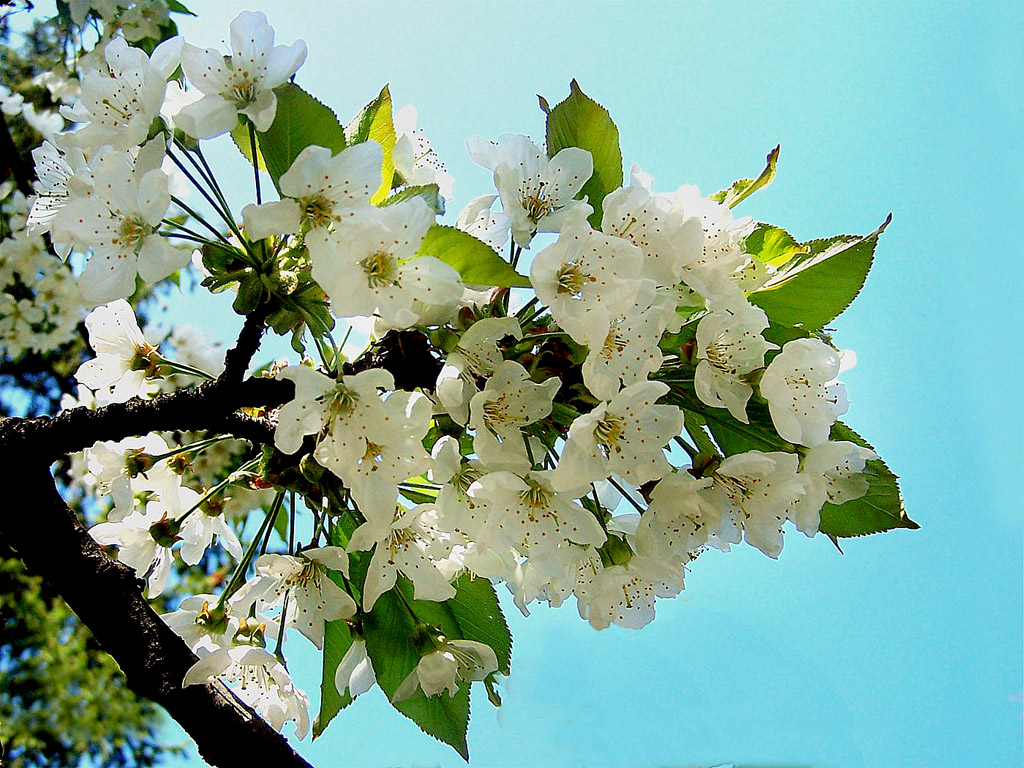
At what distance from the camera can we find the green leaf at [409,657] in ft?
2.49

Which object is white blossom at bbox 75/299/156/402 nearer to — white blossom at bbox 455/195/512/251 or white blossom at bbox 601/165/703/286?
white blossom at bbox 455/195/512/251

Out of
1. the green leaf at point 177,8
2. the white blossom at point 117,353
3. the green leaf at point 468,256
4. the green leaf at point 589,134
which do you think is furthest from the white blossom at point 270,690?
the green leaf at point 177,8

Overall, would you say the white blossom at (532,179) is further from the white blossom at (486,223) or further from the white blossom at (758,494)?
the white blossom at (758,494)

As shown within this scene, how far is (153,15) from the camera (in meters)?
1.91

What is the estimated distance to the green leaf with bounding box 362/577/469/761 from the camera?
0.76 metres

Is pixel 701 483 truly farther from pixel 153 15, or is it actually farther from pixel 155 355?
pixel 153 15

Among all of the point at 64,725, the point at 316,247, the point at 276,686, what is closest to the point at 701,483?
the point at 316,247

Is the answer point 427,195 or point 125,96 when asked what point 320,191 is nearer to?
point 427,195

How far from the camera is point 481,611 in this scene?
806 millimetres

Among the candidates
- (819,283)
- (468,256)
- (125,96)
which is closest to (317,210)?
(468,256)

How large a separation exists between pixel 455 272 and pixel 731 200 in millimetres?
296

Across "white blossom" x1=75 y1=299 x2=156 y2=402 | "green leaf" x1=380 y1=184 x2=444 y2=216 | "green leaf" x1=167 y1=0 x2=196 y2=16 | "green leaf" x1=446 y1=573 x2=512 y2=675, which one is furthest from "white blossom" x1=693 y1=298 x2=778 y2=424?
"green leaf" x1=167 y1=0 x2=196 y2=16

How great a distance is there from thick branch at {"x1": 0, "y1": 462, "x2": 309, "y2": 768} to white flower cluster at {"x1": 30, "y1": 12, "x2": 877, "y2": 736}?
38mm

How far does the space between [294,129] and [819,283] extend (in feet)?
1.50
